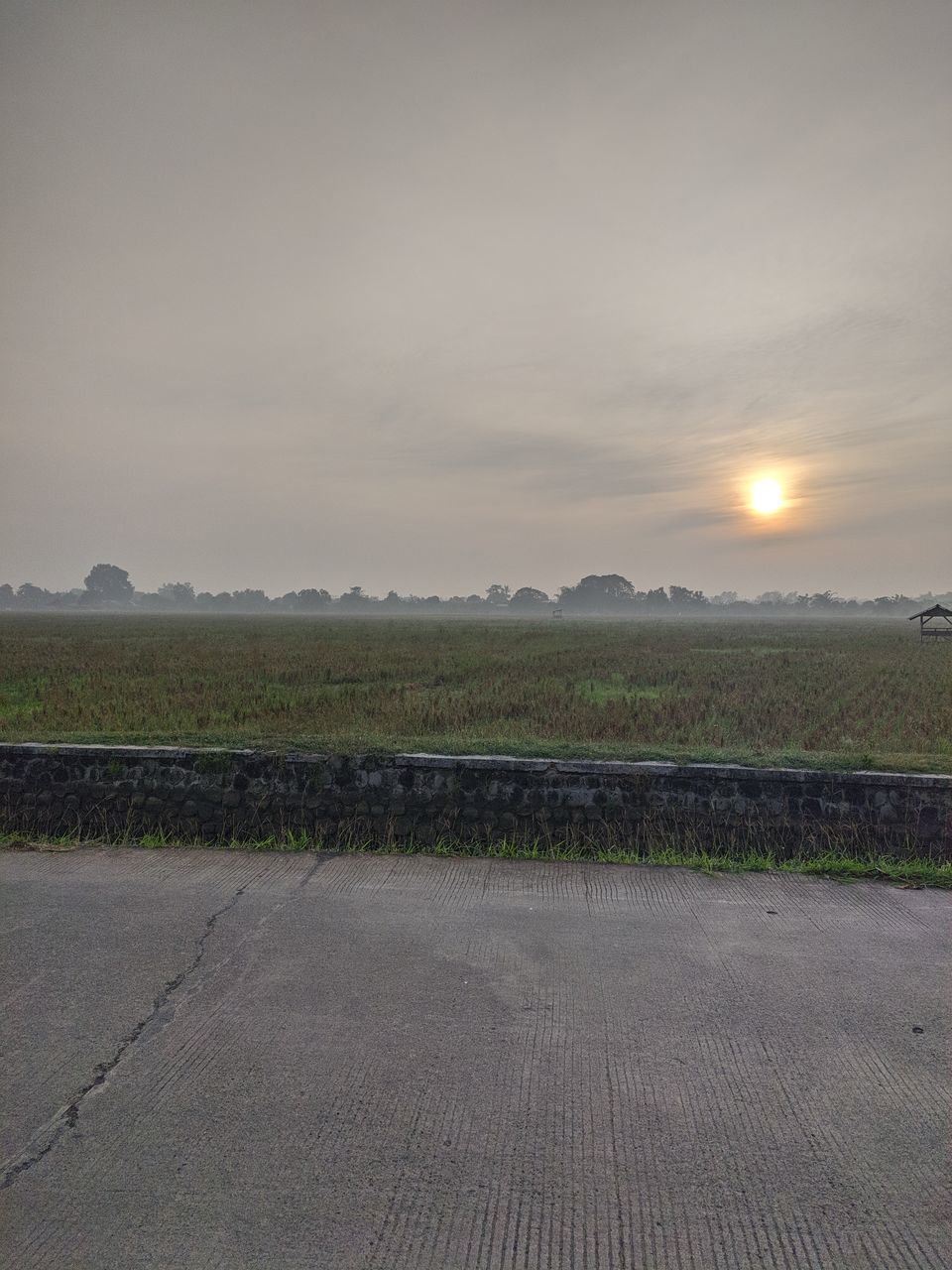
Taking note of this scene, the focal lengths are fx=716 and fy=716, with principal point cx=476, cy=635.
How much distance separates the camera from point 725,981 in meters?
3.58

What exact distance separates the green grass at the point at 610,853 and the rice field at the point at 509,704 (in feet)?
2.85

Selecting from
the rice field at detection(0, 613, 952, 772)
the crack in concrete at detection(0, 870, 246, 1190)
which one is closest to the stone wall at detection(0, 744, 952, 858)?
the rice field at detection(0, 613, 952, 772)

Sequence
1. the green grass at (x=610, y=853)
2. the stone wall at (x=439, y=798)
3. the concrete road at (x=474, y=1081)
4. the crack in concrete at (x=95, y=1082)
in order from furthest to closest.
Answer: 1. the stone wall at (x=439, y=798)
2. the green grass at (x=610, y=853)
3. the crack in concrete at (x=95, y=1082)
4. the concrete road at (x=474, y=1081)

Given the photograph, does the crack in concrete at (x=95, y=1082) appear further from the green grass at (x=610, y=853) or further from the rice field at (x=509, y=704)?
the rice field at (x=509, y=704)

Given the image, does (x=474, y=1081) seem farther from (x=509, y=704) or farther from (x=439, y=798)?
(x=509, y=704)

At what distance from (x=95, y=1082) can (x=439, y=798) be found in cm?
328

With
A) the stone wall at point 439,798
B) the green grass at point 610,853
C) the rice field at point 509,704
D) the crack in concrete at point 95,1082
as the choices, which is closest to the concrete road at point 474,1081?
the crack in concrete at point 95,1082

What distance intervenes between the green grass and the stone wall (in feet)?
0.33

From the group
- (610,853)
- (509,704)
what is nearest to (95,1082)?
(610,853)

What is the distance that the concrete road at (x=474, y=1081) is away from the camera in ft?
7.12

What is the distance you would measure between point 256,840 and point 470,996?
2973mm

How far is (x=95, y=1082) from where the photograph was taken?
9.20 feet

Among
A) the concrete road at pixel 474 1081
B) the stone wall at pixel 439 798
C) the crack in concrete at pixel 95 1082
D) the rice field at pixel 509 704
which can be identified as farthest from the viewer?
the rice field at pixel 509 704

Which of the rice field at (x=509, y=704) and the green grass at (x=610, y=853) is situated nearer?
the green grass at (x=610, y=853)
